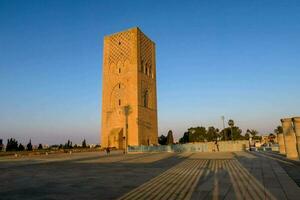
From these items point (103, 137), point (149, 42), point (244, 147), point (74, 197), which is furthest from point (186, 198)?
point (149, 42)

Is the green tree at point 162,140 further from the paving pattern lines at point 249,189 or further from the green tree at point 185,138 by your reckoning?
the paving pattern lines at point 249,189

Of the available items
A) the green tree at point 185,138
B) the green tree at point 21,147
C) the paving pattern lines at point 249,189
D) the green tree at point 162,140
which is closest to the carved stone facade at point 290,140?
the paving pattern lines at point 249,189

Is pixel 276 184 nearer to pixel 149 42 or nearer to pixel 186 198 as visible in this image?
pixel 186 198

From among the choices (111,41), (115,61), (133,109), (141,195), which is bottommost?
(141,195)

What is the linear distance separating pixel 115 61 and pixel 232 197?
4594 centimetres

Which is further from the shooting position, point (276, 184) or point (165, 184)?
point (165, 184)

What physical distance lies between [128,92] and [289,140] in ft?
109

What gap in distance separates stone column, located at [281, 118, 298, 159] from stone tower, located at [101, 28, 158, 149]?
96.3 ft

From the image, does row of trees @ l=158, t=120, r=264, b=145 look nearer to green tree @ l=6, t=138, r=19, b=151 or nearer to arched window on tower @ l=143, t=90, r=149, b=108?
arched window on tower @ l=143, t=90, r=149, b=108

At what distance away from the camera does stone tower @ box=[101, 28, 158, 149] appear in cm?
4497

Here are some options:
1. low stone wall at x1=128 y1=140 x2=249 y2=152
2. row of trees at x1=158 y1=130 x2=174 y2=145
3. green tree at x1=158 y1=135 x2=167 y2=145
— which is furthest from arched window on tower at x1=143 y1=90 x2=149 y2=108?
green tree at x1=158 y1=135 x2=167 y2=145

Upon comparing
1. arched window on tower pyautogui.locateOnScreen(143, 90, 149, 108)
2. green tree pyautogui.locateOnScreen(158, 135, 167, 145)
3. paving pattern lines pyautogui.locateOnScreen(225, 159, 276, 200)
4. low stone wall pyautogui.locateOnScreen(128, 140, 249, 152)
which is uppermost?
arched window on tower pyautogui.locateOnScreen(143, 90, 149, 108)

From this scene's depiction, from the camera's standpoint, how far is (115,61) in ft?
163

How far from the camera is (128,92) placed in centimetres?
4669
